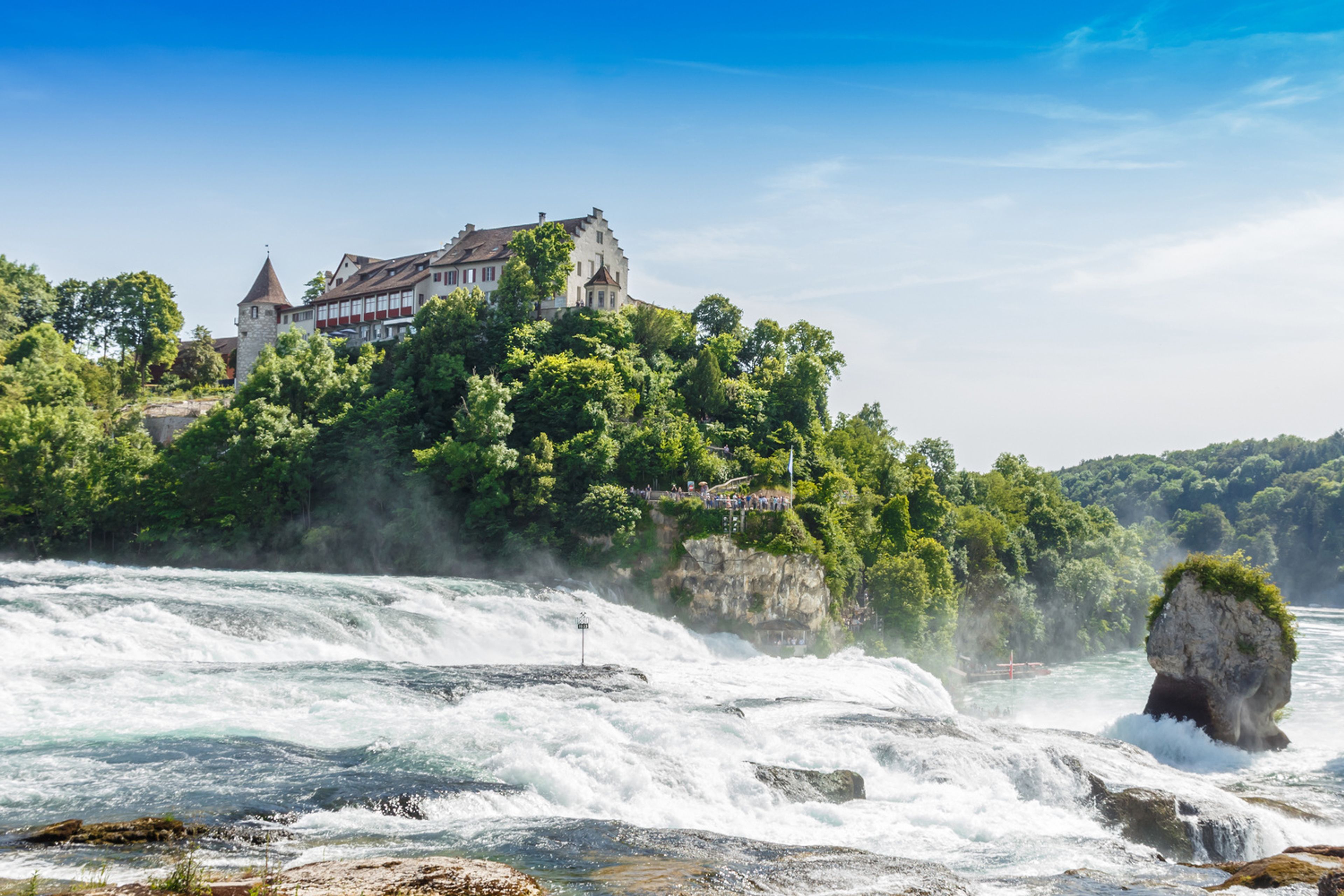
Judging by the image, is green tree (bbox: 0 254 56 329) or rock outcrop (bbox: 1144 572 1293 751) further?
green tree (bbox: 0 254 56 329)

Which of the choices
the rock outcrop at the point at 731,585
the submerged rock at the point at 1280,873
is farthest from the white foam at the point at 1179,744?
the submerged rock at the point at 1280,873

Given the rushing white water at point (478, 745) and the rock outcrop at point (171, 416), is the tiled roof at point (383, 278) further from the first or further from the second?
the rushing white water at point (478, 745)

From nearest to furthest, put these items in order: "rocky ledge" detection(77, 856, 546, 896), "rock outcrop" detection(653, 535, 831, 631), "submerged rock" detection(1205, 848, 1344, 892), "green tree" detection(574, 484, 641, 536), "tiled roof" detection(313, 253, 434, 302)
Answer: "rocky ledge" detection(77, 856, 546, 896) < "submerged rock" detection(1205, 848, 1344, 892) < "rock outcrop" detection(653, 535, 831, 631) < "green tree" detection(574, 484, 641, 536) < "tiled roof" detection(313, 253, 434, 302)

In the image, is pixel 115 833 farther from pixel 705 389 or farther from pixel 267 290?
pixel 267 290

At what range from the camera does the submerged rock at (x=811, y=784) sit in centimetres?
2250

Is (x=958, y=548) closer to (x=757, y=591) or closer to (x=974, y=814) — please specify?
(x=757, y=591)

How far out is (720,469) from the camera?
62094 millimetres

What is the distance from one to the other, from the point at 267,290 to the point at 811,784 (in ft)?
271

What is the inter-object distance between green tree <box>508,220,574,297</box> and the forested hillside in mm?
258

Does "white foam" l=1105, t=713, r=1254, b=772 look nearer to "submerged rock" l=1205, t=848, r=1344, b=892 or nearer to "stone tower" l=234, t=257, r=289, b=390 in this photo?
"submerged rock" l=1205, t=848, r=1344, b=892

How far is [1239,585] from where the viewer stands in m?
41.7

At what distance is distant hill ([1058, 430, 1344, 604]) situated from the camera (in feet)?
474

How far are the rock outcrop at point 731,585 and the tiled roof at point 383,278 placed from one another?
41993 mm

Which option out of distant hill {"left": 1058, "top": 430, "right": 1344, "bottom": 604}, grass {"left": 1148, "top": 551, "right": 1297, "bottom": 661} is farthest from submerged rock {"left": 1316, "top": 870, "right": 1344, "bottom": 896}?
distant hill {"left": 1058, "top": 430, "right": 1344, "bottom": 604}
